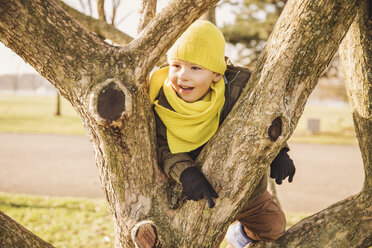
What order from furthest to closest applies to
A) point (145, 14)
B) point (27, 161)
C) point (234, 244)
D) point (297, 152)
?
point (297, 152) → point (27, 161) → point (234, 244) → point (145, 14)

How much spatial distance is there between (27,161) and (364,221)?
8.27 meters

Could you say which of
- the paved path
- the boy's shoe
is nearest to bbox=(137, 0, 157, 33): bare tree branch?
the boy's shoe

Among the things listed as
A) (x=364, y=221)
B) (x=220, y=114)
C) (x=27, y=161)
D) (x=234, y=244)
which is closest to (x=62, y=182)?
(x=27, y=161)

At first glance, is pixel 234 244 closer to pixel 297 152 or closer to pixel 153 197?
pixel 153 197

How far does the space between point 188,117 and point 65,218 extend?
370 cm

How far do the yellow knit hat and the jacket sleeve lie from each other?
0.43 meters

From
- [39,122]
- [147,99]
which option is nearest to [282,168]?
[147,99]

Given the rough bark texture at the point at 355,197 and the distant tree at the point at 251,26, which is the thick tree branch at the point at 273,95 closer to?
the rough bark texture at the point at 355,197

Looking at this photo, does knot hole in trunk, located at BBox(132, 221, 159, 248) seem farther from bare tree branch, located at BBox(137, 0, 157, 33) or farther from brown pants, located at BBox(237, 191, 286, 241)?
bare tree branch, located at BBox(137, 0, 157, 33)

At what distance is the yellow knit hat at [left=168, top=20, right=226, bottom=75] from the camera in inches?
69.1

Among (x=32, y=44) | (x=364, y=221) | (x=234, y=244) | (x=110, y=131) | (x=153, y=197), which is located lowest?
(x=234, y=244)

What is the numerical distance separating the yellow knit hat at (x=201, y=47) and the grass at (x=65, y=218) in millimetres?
2906

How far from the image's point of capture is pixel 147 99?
5.43ft

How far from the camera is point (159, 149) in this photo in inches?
70.8
